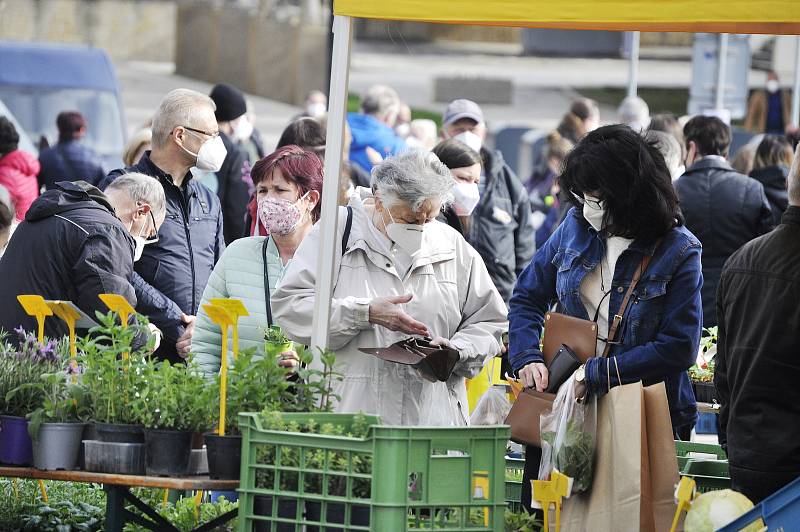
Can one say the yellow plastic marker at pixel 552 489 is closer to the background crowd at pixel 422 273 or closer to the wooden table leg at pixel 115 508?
the background crowd at pixel 422 273

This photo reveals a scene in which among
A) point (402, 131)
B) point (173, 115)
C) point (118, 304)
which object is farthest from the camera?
point (402, 131)

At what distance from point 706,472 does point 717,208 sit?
336cm

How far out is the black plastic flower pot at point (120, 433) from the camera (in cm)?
413

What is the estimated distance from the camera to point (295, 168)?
5492mm

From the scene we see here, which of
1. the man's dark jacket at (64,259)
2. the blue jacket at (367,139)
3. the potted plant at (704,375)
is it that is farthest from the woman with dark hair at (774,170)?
the man's dark jacket at (64,259)

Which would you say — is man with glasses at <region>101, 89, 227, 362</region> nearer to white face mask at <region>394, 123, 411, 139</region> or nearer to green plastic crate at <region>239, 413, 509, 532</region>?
green plastic crate at <region>239, 413, 509, 532</region>

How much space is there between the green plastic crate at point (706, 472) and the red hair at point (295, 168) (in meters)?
1.81

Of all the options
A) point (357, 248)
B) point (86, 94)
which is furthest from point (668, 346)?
point (86, 94)

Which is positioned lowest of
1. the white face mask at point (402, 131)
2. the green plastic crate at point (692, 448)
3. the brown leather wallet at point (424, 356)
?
the green plastic crate at point (692, 448)

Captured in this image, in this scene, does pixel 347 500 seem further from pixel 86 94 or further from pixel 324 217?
pixel 86 94

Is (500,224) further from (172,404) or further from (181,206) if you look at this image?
(172,404)

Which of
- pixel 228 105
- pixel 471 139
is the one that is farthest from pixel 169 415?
pixel 228 105

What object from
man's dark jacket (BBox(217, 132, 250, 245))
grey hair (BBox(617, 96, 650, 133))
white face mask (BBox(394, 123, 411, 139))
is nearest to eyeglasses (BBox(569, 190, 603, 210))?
man's dark jacket (BBox(217, 132, 250, 245))

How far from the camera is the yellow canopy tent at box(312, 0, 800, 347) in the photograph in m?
4.06
